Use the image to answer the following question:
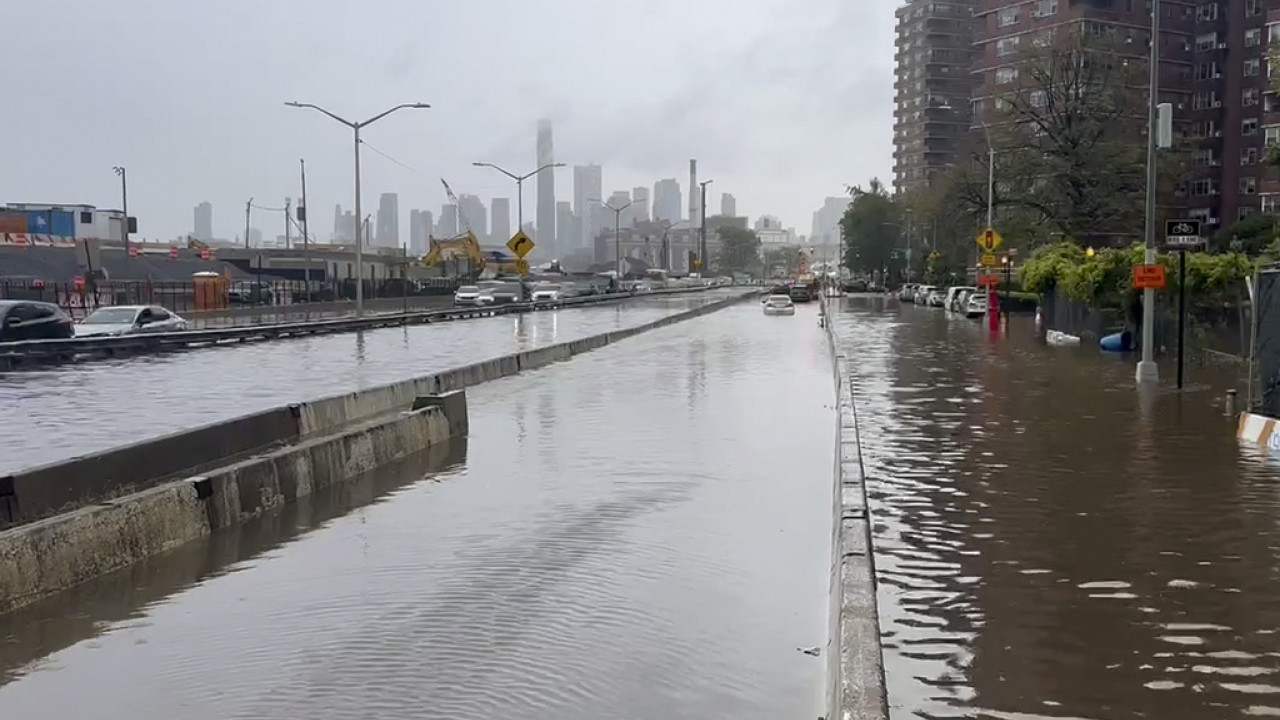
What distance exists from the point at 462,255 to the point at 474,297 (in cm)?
6222

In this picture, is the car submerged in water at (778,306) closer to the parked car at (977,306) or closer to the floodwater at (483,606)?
the parked car at (977,306)

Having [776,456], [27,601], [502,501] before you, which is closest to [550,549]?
[502,501]

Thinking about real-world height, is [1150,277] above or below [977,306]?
above

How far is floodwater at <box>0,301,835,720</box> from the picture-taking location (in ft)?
24.0

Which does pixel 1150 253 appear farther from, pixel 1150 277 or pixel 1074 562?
pixel 1074 562

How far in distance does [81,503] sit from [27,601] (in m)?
2.50

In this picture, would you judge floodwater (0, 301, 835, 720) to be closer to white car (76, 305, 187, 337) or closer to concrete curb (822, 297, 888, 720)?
concrete curb (822, 297, 888, 720)

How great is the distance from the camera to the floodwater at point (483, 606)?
24.0ft

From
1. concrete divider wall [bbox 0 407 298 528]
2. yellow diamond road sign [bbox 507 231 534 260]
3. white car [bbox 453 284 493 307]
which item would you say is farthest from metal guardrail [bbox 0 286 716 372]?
white car [bbox 453 284 493 307]

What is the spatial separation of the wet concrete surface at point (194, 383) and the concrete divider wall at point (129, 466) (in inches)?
77.8

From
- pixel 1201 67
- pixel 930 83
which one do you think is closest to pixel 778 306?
pixel 1201 67

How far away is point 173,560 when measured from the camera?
1077 cm

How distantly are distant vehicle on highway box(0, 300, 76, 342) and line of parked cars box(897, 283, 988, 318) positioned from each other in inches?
1482

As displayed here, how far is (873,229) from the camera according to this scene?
14100 centimetres
